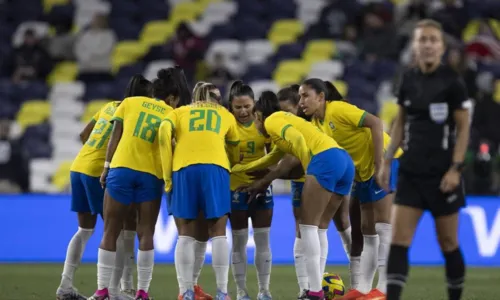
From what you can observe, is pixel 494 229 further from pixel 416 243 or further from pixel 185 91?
pixel 185 91

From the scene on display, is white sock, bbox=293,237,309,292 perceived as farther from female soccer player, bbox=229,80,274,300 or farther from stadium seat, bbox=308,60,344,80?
stadium seat, bbox=308,60,344,80

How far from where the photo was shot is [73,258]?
400 inches

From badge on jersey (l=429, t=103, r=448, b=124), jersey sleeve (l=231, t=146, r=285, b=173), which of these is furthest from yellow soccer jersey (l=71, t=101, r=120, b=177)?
badge on jersey (l=429, t=103, r=448, b=124)

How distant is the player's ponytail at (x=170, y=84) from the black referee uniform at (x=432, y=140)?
2.95 metres

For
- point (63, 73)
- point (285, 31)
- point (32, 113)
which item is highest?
point (285, 31)

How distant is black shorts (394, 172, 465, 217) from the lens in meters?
7.78

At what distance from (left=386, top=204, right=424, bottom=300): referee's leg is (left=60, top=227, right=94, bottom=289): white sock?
3.68 meters

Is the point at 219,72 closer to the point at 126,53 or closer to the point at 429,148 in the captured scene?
the point at 126,53

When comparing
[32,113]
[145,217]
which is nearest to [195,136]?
[145,217]

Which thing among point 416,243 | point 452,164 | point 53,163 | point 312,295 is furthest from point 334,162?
point 53,163

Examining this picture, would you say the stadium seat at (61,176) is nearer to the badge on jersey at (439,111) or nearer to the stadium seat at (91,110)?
the stadium seat at (91,110)

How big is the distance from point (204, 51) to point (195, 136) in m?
11.9

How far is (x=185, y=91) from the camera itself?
10.2 metres

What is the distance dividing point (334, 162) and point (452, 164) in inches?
77.6
